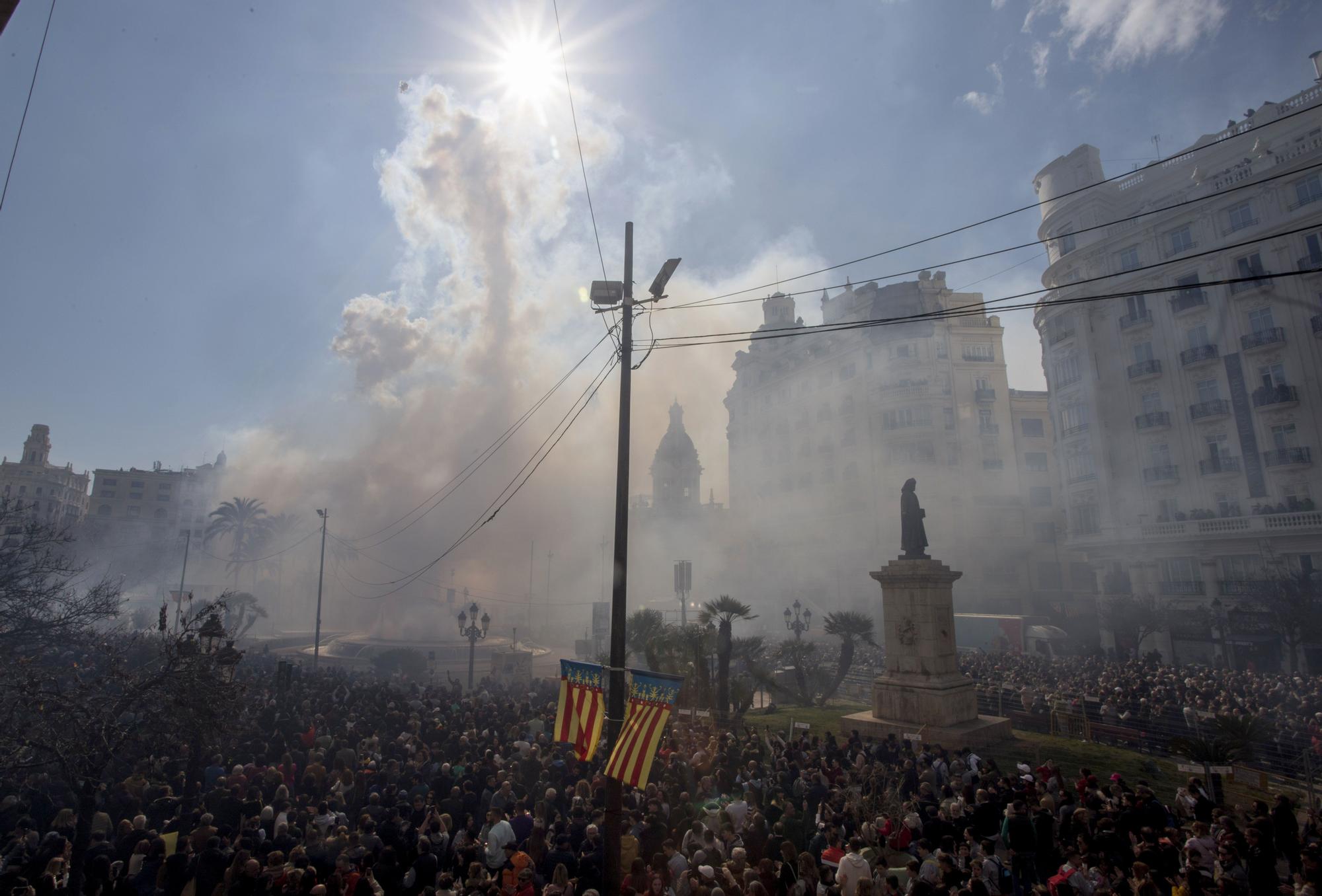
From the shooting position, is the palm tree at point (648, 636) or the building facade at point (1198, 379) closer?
the palm tree at point (648, 636)

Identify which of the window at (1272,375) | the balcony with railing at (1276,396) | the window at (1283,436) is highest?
the window at (1272,375)

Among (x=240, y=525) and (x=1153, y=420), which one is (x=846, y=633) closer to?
(x=1153, y=420)

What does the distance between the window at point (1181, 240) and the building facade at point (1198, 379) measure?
0.09 m

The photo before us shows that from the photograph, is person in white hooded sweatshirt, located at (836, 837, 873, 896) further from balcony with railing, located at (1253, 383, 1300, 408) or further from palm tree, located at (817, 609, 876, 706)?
balcony with railing, located at (1253, 383, 1300, 408)

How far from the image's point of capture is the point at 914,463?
196 feet

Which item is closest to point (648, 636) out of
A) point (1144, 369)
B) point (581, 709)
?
point (581, 709)

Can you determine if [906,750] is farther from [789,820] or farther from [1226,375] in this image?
[1226,375]

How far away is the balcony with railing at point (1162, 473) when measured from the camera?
127 feet

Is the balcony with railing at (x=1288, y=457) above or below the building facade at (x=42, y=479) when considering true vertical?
below

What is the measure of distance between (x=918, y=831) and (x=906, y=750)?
4.85 m

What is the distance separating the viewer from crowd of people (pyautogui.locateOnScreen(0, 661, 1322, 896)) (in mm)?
7215

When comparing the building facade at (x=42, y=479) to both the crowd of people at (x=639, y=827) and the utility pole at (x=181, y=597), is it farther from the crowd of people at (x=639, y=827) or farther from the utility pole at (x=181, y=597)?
the crowd of people at (x=639, y=827)

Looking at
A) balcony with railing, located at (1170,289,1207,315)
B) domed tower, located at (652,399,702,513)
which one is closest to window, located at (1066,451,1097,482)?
balcony with railing, located at (1170,289,1207,315)

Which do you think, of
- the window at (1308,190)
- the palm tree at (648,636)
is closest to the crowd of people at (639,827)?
the palm tree at (648,636)
